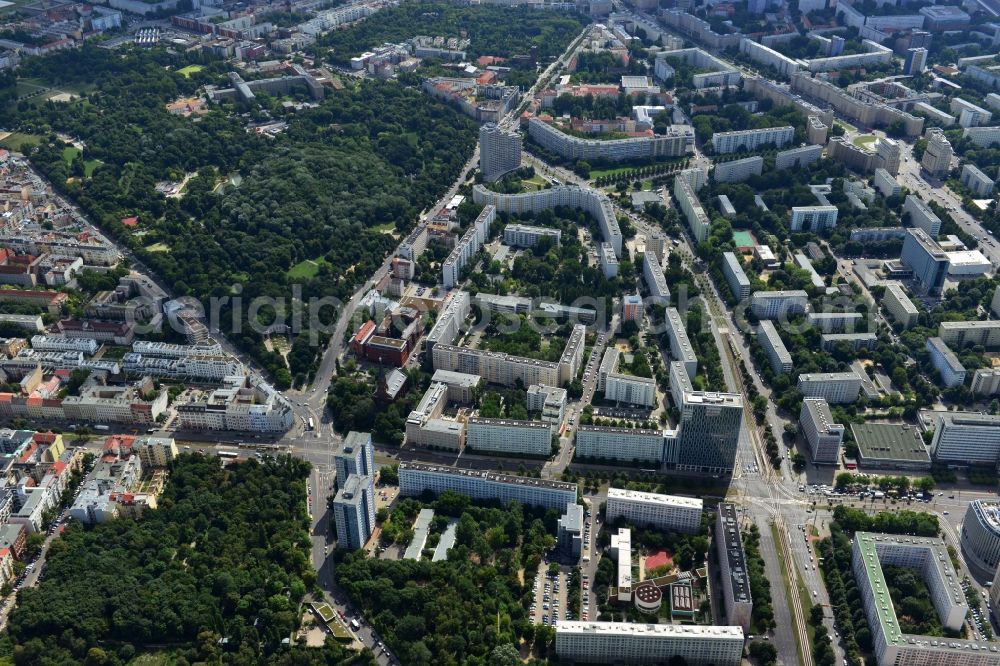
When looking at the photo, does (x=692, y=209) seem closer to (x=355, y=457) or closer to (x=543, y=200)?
(x=543, y=200)

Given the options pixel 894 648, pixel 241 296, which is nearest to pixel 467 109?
pixel 241 296

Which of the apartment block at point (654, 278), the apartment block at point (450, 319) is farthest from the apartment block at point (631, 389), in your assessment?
the apartment block at point (450, 319)

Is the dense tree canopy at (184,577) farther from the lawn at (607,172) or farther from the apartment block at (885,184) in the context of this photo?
the apartment block at (885,184)

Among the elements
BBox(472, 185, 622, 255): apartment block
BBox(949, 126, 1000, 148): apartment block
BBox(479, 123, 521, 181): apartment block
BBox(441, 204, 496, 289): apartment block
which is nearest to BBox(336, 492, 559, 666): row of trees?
BBox(441, 204, 496, 289): apartment block

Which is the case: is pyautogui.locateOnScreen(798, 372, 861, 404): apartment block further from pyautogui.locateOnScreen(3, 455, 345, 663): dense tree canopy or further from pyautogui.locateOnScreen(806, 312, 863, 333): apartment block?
pyautogui.locateOnScreen(3, 455, 345, 663): dense tree canopy

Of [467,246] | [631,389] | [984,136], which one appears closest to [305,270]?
[467,246]
